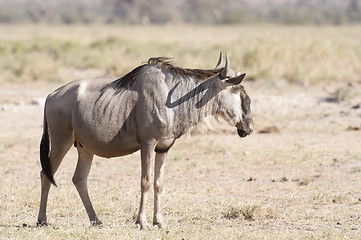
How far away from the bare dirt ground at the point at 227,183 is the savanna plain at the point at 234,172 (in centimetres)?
2

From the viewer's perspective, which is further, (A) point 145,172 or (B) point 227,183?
(B) point 227,183

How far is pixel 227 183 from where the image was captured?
31.2ft

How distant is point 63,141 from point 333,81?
1353 cm

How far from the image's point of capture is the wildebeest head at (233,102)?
6.76 m

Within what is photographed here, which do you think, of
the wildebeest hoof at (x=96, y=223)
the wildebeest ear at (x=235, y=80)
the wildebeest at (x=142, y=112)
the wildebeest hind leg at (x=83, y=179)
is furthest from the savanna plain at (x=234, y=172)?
the wildebeest ear at (x=235, y=80)

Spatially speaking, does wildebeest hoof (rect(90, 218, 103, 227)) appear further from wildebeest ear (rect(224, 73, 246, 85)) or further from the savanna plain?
wildebeest ear (rect(224, 73, 246, 85))

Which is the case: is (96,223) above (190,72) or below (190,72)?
→ below

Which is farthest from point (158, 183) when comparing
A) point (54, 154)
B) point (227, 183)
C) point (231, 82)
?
point (227, 183)

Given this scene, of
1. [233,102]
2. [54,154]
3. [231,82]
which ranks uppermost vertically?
[231,82]

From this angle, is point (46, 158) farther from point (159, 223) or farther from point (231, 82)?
point (231, 82)

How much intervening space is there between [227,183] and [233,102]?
2813 millimetres

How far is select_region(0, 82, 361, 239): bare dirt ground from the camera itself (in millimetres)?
6941

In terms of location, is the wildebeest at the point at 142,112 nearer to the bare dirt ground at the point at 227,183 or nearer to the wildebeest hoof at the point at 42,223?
the wildebeest hoof at the point at 42,223

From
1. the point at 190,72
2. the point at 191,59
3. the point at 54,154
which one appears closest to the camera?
the point at 54,154
